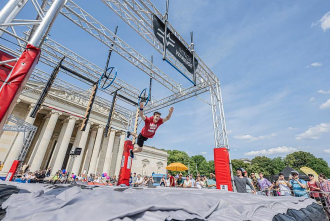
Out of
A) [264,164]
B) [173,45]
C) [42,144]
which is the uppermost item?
[173,45]

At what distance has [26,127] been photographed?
10.9 meters

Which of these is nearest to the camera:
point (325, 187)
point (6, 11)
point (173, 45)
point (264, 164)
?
point (6, 11)

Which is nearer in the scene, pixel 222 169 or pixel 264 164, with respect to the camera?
pixel 222 169

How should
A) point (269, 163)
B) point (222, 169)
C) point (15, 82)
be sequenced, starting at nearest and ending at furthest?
point (15, 82) < point (222, 169) < point (269, 163)

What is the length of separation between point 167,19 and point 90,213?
7.86m

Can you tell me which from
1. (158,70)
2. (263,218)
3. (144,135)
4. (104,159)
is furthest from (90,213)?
(104,159)

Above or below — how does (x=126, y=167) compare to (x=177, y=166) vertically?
below

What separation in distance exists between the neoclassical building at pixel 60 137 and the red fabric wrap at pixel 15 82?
10.1 meters

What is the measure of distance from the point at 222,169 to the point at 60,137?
64.1ft

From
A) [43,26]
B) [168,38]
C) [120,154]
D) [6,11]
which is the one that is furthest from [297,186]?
[120,154]

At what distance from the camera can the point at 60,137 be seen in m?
18.6

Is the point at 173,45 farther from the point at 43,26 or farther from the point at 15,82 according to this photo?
the point at 15,82

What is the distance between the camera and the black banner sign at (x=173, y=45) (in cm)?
658

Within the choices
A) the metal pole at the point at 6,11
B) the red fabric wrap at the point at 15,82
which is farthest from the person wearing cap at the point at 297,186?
the metal pole at the point at 6,11
